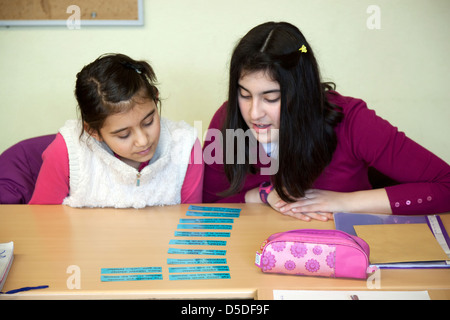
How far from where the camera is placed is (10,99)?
7.60 feet

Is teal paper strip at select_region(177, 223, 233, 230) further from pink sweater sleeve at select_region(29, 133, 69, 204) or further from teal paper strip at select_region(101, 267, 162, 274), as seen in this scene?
pink sweater sleeve at select_region(29, 133, 69, 204)

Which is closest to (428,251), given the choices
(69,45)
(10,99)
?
(69,45)

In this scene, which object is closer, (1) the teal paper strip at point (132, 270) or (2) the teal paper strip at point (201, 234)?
(1) the teal paper strip at point (132, 270)

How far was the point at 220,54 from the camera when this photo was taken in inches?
88.5

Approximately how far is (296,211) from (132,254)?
50 centimetres

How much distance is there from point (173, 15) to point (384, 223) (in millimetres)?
1393

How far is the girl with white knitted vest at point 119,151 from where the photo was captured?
1.40 m

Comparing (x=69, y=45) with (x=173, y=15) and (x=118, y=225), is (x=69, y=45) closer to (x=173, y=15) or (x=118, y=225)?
(x=173, y=15)

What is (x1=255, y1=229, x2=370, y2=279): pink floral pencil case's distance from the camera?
106 centimetres

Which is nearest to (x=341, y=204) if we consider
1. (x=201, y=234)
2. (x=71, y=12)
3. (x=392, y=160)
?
(x=392, y=160)

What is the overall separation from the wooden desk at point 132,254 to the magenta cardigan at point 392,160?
93mm

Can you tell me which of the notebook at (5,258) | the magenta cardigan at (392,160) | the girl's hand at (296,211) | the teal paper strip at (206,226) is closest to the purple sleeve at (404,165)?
the magenta cardigan at (392,160)

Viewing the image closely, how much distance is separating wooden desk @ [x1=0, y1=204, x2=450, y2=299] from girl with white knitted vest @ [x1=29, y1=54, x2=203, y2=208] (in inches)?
2.7

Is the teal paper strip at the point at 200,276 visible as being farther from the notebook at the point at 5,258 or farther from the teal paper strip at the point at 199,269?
the notebook at the point at 5,258
